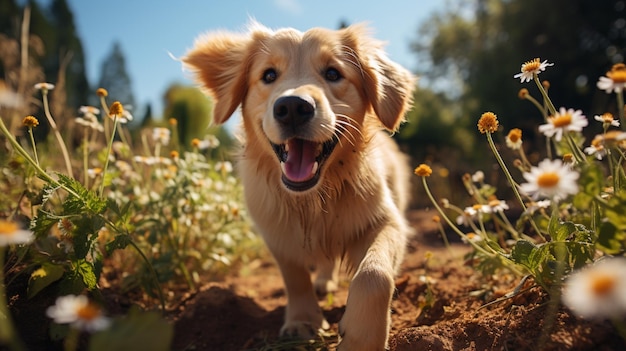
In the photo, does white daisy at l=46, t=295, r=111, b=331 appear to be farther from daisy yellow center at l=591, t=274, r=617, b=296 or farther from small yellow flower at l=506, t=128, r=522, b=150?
small yellow flower at l=506, t=128, r=522, b=150

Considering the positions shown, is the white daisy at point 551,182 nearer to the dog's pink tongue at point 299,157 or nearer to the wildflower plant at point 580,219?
the wildflower plant at point 580,219

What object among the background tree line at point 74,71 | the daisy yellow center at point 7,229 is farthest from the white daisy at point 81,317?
the background tree line at point 74,71

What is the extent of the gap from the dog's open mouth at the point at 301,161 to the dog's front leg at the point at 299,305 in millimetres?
585

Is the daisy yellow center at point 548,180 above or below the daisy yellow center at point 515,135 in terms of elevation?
below

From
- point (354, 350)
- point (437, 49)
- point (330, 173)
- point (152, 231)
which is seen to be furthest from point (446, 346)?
point (437, 49)

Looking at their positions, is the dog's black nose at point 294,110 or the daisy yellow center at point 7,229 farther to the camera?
the dog's black nose at point 294,110

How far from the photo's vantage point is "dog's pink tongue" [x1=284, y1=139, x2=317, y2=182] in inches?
95.5

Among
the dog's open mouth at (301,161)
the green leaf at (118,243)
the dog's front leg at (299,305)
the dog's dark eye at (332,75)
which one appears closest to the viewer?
the green leaf at (118,243)

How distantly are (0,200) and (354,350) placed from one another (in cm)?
223

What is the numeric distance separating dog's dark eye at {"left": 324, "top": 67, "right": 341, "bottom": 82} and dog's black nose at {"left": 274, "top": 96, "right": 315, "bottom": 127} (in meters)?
0.51

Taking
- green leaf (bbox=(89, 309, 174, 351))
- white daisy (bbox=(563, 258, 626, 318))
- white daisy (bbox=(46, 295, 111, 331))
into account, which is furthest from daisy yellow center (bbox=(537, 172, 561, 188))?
white daisy (bbox=(46, 295, 111, 331))

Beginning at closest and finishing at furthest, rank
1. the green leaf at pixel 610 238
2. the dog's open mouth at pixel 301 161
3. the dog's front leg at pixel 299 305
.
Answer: the green leaf at pixel 610 238 → the dog's open mouth at pixel 301 161 → the dog's front leg at pixel 299 305

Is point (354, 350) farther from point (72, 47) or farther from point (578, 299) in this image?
point (72, 47)

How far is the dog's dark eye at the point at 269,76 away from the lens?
2803mm
